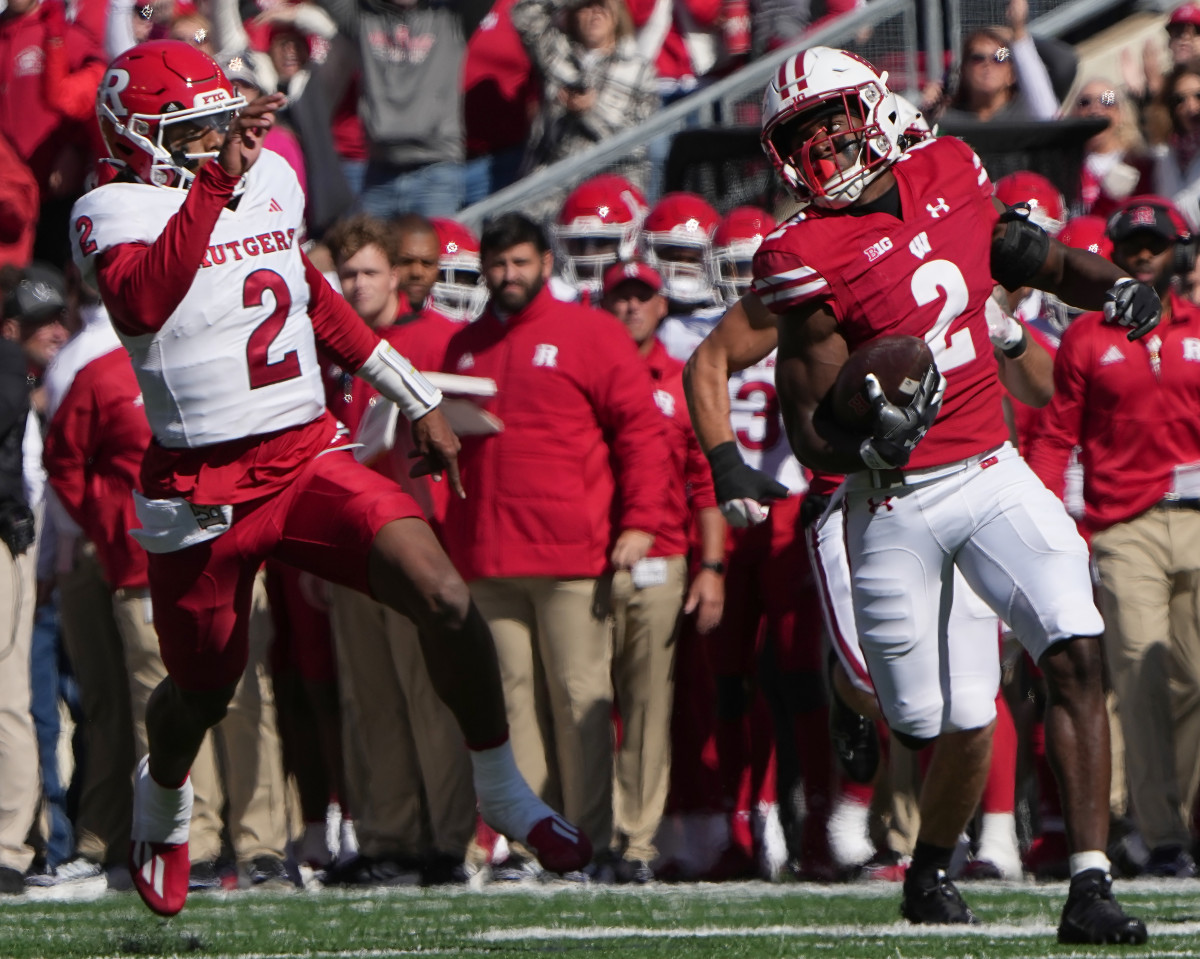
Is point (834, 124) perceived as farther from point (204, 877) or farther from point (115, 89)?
point (204, 877)

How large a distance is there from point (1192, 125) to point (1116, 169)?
443 millimetres

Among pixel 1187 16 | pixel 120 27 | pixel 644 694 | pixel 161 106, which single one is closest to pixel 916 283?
pixel 161 106

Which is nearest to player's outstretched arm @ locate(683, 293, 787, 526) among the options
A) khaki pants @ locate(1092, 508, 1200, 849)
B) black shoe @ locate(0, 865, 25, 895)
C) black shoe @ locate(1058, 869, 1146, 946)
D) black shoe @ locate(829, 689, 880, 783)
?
black shoe @ locate(1058, 869, 1146, 946)

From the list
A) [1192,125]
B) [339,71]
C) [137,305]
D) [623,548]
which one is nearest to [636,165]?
[339,71]

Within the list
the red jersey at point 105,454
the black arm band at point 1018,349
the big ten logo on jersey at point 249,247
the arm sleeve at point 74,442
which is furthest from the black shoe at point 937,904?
the arm sleeve at point 74,442

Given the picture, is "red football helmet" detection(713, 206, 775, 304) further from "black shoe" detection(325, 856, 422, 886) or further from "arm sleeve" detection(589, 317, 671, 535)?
"black shoe" detection(325, 856, 422, 886)

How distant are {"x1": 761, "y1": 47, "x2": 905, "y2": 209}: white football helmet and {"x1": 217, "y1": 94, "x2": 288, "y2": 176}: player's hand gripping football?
1196mm

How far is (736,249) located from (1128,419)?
1684 millimetres

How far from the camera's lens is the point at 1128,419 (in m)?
7.40

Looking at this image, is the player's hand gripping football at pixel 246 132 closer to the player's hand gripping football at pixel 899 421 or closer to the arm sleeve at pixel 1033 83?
the player's hand gripping football at pixel 899 421

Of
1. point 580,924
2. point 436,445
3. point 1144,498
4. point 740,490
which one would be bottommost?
point 580,924

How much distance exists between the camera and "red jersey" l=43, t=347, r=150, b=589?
24.5 feet

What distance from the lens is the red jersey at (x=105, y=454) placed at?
24.5 feet

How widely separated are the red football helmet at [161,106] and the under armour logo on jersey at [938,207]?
1.65m
